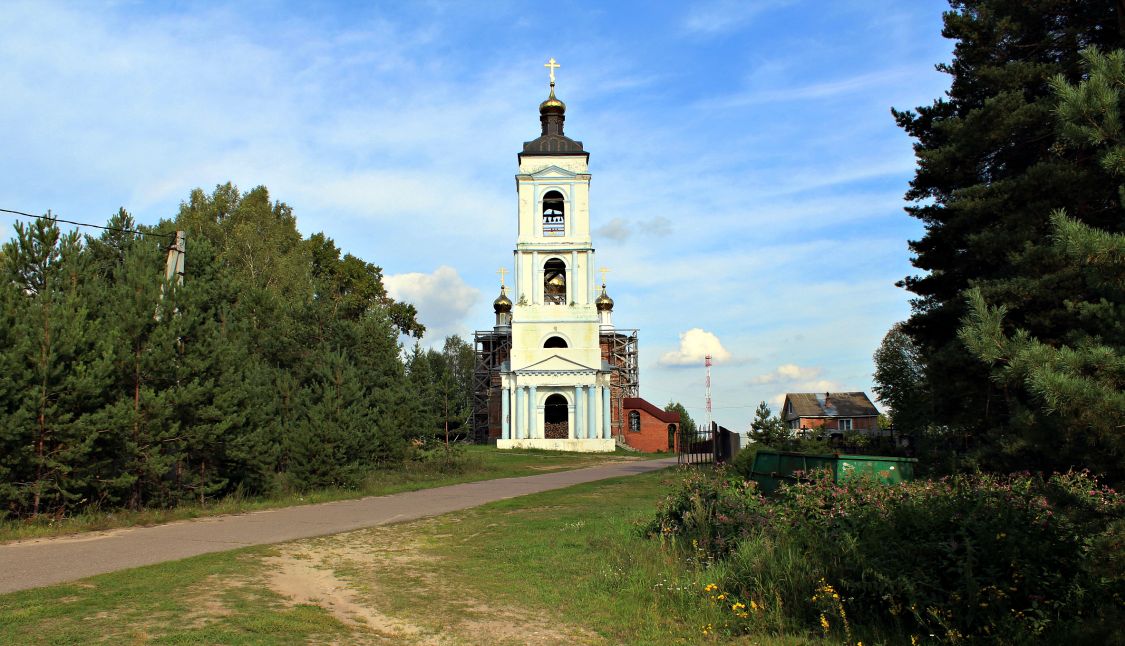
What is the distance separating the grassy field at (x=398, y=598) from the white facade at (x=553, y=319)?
32554 mm

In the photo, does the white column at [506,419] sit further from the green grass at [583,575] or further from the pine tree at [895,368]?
the green grass at [583,575]

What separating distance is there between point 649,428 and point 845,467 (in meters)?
42.3

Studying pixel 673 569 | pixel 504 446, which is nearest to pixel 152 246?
pixel 673 569

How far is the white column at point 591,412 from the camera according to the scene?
42.5m

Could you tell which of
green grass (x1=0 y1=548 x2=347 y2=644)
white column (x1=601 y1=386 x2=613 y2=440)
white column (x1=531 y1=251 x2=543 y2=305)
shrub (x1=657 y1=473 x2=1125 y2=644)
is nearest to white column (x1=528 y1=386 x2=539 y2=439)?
white column (x1=601 y1=386 x2=613 y2=440)

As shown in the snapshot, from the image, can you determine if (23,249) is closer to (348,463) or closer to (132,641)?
(348,463)

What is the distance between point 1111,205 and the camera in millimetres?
10203

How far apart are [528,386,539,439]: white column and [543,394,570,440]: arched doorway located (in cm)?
114

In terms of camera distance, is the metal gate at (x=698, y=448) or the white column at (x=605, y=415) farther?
the white column at (x=605, y=415)

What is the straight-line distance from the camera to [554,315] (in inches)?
1746

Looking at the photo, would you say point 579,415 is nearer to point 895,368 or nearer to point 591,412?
point 591,412

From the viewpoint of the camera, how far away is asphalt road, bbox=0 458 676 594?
8.38m

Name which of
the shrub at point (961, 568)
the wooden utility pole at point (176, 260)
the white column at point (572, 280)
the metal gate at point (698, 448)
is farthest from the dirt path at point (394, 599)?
the white column at point (572, 280)

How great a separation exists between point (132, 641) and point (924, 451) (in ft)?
53.2
